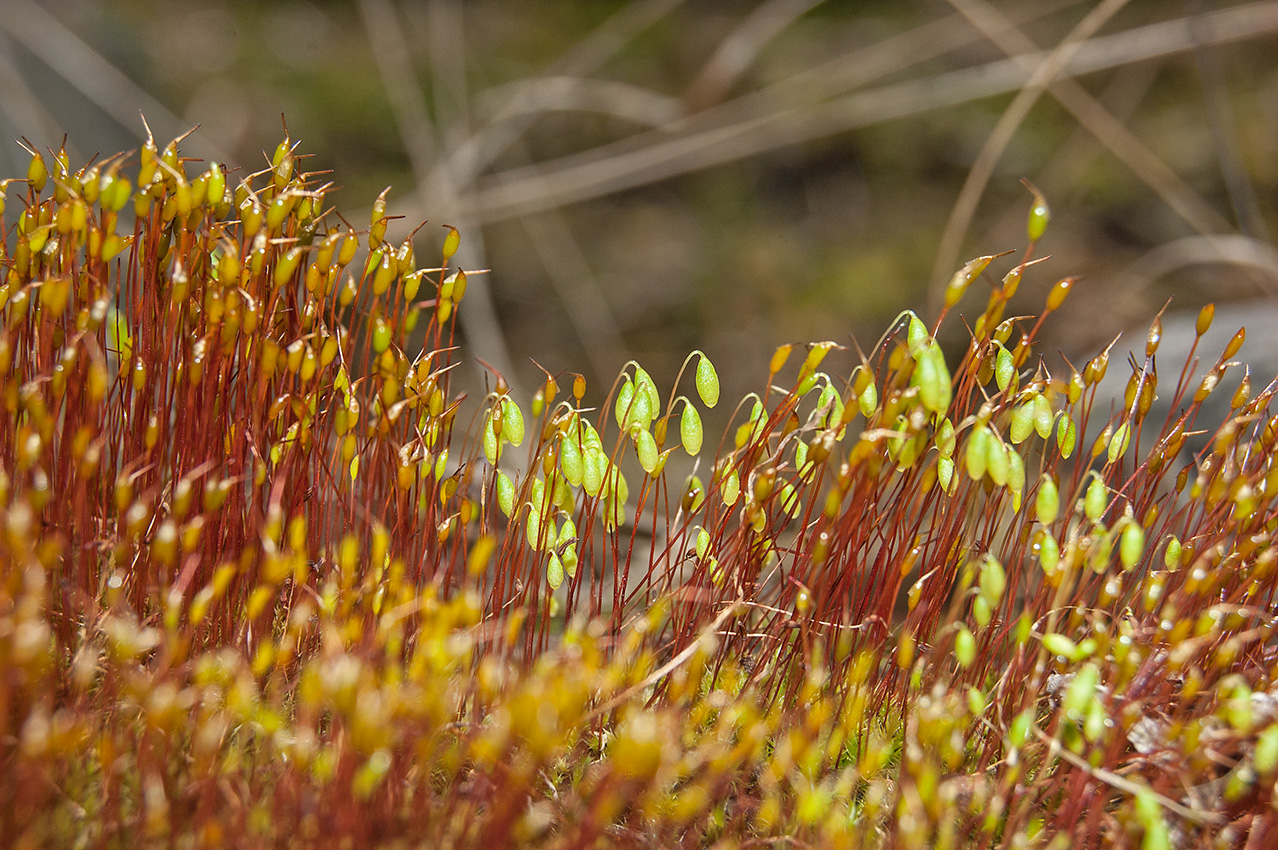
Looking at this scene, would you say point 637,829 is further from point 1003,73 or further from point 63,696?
point 1003,73

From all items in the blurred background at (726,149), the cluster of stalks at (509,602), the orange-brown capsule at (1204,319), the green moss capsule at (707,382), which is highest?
the blurred background at (726,149)

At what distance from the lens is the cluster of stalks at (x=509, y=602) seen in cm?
44

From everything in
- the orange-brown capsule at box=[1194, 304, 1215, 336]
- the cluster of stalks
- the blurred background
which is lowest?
the cluster of stalks

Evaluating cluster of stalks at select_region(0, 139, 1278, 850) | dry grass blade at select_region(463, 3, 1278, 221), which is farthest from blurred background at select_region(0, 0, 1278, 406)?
cluster of stalks at select_region(0, 139, 1278, 850)

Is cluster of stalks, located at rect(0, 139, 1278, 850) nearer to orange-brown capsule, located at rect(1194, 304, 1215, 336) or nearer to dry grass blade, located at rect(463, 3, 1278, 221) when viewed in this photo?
orange-brown capsule, located at rect(1194, 304, 1215, 336)

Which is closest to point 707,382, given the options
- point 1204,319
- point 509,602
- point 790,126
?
point 509,602

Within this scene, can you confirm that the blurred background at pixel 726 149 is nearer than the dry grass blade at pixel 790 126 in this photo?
No

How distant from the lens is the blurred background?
2.29m

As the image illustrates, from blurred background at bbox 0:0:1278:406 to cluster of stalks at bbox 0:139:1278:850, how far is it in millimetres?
1604

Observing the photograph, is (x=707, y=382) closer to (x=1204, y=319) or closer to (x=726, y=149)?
(x=1204, y=319)

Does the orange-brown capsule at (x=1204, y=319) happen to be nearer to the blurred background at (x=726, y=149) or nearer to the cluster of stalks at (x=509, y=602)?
the cluster of stalks at (x=509, y=602)

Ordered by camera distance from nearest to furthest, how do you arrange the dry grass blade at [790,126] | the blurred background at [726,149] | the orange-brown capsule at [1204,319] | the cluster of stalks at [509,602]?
the cluster of stalks at [509,602]
the orange-brown capsule at [1204,319]
the dry grass blade at [790,126]
the blurred background at [726,149]

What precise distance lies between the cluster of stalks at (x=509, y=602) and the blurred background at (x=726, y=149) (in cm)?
160

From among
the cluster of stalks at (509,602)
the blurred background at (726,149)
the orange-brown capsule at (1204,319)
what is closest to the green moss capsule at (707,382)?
the cluster of stalks at (509,602)
